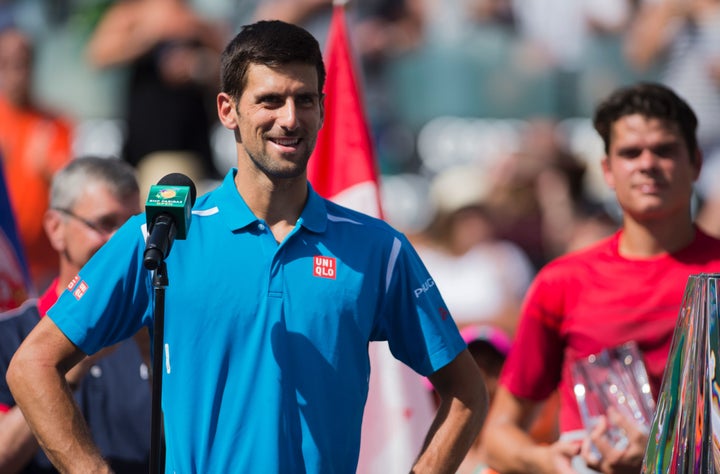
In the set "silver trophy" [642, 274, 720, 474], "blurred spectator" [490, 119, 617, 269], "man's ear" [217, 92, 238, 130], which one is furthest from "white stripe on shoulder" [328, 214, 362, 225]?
"blurred spectator" [490, 119, 617, 269]

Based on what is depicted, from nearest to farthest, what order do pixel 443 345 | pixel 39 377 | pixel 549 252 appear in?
pixel 39 377 < pixel 443 345 < pixel 549 252

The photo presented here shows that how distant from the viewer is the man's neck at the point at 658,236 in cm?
456

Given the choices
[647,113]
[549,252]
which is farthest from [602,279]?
[549,252]

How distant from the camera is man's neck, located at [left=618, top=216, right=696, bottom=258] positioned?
15.0 feet

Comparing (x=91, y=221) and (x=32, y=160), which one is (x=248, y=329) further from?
(x=32, y=160)

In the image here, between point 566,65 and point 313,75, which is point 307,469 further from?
point 566,65

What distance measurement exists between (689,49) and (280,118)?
247 inches

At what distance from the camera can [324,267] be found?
11.3ft

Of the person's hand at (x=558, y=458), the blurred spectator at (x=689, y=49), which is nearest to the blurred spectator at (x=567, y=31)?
the blurred spectator at (x=689, y=49)

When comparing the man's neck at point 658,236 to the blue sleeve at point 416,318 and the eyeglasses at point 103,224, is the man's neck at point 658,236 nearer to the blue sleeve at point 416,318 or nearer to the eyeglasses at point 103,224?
the blue sleeve at point 416,318

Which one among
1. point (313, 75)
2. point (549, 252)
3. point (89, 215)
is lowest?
point (549, 252)

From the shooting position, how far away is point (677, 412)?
333 centimetres

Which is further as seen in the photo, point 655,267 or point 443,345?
point 655,267

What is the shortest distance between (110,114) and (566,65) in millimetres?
3234
